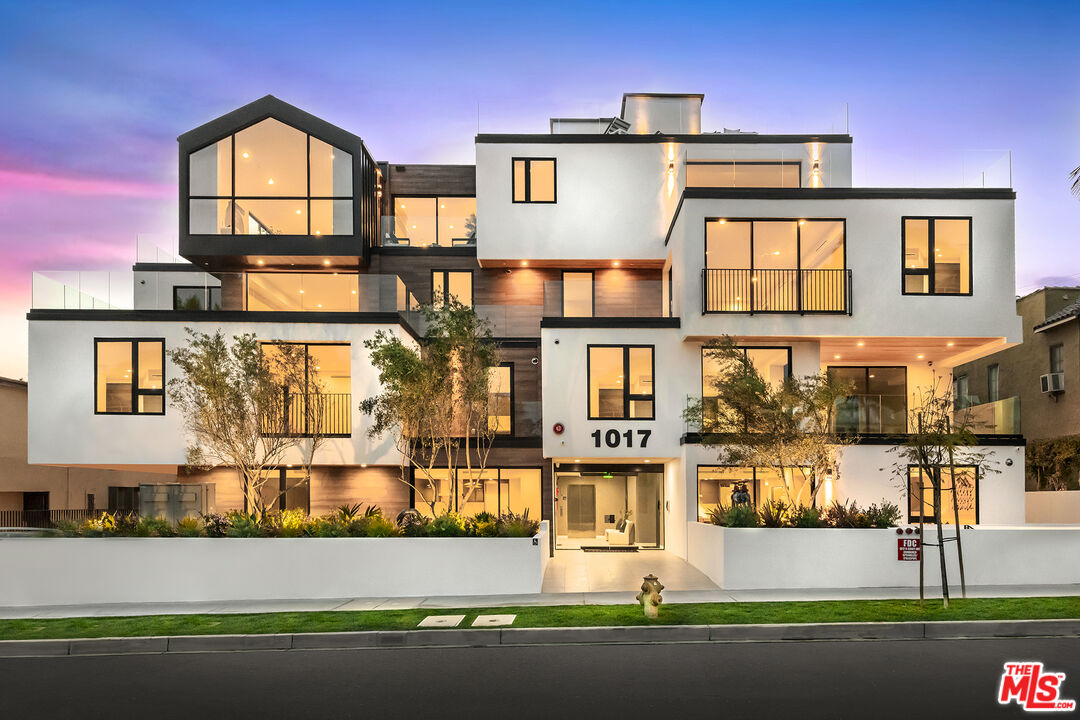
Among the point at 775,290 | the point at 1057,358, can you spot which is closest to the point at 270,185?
the point at 775,290

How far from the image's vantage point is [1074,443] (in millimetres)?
25766

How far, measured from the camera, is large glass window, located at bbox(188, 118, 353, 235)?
2303 centimetres

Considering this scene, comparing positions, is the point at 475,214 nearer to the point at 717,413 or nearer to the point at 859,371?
the point at 717,413

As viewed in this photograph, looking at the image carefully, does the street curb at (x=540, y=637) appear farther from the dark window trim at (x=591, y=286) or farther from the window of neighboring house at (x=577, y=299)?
the window of neighboring house at (x=577, y=299)

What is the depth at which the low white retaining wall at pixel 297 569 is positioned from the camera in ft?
49.5

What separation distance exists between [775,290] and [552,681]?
14.0m

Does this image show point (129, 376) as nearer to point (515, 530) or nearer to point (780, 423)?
point (515, 530)

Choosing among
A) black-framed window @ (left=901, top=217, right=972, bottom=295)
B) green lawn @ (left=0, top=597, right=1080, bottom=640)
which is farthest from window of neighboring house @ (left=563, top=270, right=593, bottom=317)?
green lawn @ (left=0, top=597, right=1080, bottom=640)

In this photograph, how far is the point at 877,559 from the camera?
15.1 meters

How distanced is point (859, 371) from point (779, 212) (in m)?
6.90

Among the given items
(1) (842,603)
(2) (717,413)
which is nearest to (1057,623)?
(1) (842,603)

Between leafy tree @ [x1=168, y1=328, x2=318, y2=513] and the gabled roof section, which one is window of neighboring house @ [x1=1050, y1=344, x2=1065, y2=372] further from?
leafy tree @ [x1=168, y1=328, x2=318, y2=513]

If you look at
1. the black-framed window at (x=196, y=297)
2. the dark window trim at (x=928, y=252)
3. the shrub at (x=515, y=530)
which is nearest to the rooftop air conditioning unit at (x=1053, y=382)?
the dark window trim at (x=928, y=252)

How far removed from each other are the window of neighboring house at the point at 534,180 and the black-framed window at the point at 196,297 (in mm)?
9293
